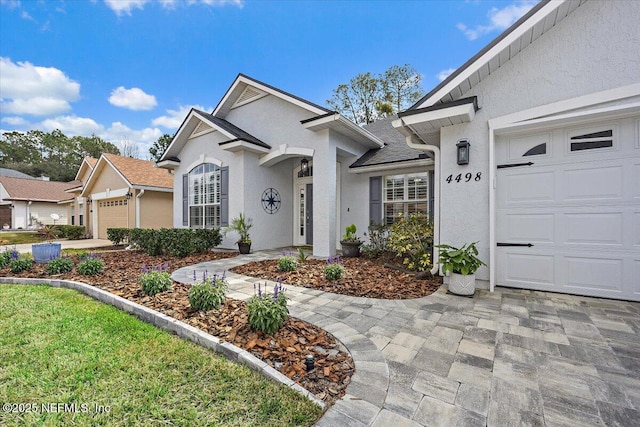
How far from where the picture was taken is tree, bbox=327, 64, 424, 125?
18.7 m

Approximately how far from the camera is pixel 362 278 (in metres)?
5.46

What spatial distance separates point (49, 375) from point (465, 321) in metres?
4.42

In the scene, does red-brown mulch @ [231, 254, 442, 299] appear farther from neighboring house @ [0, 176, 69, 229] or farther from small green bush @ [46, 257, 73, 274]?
neighboring house @ [0, 176, 69, 229]

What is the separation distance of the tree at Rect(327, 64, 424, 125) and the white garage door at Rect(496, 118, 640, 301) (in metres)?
14.5

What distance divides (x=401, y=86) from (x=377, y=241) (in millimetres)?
15183

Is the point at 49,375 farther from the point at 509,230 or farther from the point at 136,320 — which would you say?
the point at 509,230

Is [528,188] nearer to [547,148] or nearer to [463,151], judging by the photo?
[547,148]

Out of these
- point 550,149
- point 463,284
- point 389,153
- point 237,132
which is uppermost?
point 237,132

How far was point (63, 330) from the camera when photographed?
10.6 ft

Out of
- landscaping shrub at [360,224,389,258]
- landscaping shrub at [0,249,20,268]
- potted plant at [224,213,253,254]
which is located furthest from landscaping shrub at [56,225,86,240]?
landscaping shrub at [360,224,389,258]

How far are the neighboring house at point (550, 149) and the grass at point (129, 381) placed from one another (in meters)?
4.39

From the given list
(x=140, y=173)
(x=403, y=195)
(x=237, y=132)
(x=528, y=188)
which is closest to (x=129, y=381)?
(x=528, y=188)

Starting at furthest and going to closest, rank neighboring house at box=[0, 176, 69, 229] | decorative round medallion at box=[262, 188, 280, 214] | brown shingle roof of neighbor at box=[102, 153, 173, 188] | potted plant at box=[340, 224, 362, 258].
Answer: neighboring house at box=[0, 176, 69, 229] → brown shingle roof of neighbor at box=[102, 153, 173, 188] → decorative round medallion at box=[262, 188, 280, 214] → potted plant at box=[340, 224, 362, 258]

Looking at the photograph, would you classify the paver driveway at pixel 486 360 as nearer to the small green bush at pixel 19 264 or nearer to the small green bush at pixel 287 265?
the small green bush at pixel 287 265
